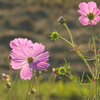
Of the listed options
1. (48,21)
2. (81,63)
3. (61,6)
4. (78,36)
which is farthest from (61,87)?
(61,6)

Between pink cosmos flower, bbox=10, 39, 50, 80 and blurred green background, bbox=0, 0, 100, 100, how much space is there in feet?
5.07

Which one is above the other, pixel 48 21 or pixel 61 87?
pixel 48 21

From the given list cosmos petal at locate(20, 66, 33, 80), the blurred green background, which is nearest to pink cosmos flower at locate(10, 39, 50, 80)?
cosmos petal at locate(20, 66, 33, 80)

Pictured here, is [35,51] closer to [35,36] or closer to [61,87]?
[61,87]

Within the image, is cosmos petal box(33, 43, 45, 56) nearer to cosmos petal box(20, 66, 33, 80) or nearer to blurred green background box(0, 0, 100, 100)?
cosmos petal box(20, 66, 33, 80)

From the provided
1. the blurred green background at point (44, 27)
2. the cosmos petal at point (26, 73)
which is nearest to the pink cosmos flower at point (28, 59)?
the cosmos petal at point (26, 73)

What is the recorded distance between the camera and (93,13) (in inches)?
30.3

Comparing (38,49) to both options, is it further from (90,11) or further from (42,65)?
(90,11)

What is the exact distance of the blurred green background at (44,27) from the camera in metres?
3.74

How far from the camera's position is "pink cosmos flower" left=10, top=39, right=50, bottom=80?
585 millimetres

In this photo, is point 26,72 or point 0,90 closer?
point 26,72

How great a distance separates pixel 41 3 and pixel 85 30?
3032 mm

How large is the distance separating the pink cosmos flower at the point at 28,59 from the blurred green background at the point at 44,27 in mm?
1546

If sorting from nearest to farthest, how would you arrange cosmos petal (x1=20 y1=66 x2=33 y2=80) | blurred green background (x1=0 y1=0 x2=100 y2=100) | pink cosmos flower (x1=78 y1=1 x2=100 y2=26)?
cosmos petal (x1=20 y1=66 x2=33 y2=80) < pink cosmos flower (x1=78 y1=1 x2=100 y2=26) < blurred green background (x1=0 y1=0 x2=100 y2=100)
